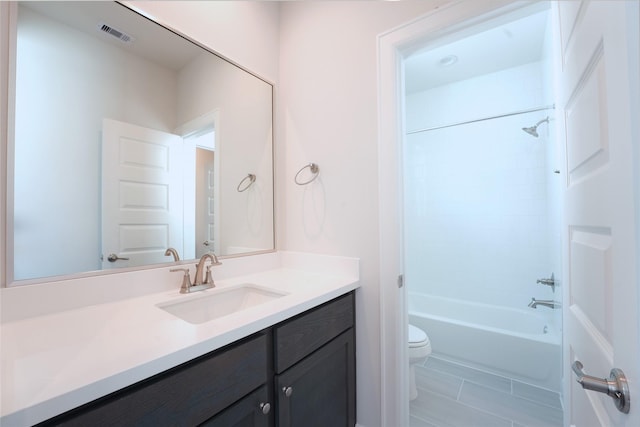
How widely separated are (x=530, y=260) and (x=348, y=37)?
230 cm

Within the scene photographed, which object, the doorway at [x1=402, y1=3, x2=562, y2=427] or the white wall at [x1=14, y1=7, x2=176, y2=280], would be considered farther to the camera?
the doorway at [x1=402, y1=3, x2=562, y2=427]

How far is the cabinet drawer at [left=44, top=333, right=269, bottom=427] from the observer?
1.75 ft

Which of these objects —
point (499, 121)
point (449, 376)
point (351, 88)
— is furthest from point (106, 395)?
point (499, 121)

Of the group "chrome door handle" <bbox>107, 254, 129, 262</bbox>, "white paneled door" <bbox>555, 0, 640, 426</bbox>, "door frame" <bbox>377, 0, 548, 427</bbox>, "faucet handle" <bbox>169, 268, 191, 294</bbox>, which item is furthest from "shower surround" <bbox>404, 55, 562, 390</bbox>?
"chrome door handle" <bbox>107, 254, 129, 262</bbox>

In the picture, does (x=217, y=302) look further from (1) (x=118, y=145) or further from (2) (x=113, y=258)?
(1) (x=118, y=145)

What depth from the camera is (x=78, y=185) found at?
3.10 ft

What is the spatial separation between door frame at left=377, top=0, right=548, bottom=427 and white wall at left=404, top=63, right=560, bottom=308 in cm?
86

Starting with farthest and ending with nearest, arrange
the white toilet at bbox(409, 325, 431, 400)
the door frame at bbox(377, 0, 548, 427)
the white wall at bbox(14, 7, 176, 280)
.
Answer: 1. the white toilet at bbox(409, 325, 431, 400)
2. the door frame at bbox(377, 0, 548, 427)
3. the white wall at bbox(14, 7, 176, 280)

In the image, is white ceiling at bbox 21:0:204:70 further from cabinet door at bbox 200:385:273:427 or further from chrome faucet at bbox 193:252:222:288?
cabinet door at bbox 200:385:273:427

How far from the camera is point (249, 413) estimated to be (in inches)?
31.5

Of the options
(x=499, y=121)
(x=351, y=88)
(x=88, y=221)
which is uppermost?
(x=499, y=121)

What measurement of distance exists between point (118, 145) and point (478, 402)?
2.37m

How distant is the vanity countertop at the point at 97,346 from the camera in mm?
475

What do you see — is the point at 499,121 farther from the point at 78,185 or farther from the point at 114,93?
the point at 78,185
